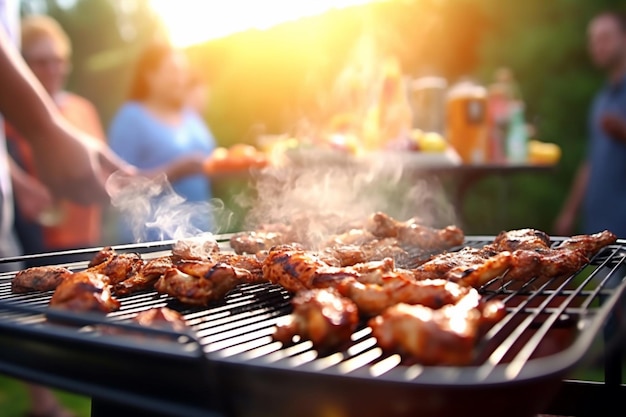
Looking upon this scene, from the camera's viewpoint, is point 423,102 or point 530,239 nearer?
point 530,239

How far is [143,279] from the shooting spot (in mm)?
2439

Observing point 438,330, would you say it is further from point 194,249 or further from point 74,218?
point 74,218

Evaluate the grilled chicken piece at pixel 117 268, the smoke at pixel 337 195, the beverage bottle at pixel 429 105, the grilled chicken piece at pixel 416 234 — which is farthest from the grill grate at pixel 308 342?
the beverage bottle at pixel 429 105

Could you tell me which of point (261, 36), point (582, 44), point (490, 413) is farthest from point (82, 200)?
point (261, 36)

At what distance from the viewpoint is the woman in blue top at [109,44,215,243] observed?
22.6 ft

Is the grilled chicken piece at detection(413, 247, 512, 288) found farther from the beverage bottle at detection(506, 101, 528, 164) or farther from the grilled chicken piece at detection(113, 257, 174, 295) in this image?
the beverage bottle at detection(506, 101, 528, 164)

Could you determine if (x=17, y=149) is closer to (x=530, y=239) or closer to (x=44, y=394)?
(x=44, y=394)

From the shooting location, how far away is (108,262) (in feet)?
8.20

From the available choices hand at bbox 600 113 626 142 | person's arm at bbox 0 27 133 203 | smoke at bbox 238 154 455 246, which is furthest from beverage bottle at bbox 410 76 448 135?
person's arm at bbox 0 27 133 203

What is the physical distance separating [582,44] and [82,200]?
729 cm

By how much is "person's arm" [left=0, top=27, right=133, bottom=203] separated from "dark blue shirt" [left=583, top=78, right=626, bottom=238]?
16.2ft

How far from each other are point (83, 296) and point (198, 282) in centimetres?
40

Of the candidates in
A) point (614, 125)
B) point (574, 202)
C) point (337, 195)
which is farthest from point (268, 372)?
point (574, 202)

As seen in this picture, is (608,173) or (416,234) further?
(608,173)
